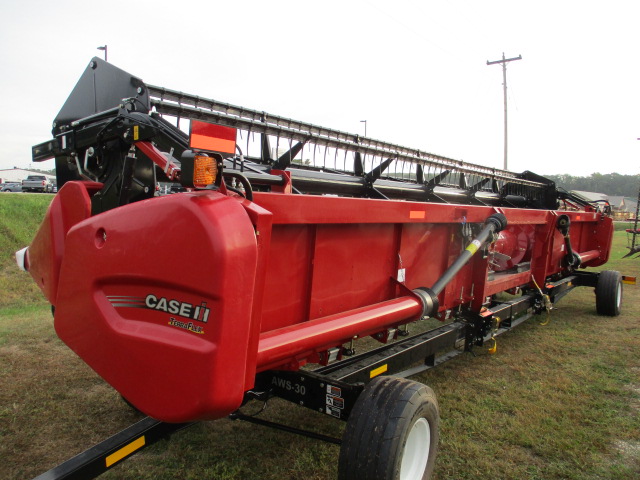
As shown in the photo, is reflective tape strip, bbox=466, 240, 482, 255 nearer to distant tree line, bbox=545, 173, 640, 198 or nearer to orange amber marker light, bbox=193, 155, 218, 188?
orange amber marker light, bbox=193, 155, 218, 188

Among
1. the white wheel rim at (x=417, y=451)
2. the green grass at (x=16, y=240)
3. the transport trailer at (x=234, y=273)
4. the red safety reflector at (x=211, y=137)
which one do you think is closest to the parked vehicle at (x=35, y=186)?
the green grass at (x=16, y=240)

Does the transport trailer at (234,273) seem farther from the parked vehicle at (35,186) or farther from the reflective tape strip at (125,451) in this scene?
the parked vehicle at (35,186)

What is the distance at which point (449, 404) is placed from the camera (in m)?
3.67

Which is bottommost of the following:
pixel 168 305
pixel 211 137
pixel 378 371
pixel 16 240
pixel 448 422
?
pixel 448 422

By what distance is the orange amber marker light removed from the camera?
1.65m

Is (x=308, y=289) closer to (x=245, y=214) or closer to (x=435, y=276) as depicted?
(x=245, y=214)

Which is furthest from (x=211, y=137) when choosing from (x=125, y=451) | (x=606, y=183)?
(x=606, y=183)

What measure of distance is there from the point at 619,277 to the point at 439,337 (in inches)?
195

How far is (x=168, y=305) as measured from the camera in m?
1.67

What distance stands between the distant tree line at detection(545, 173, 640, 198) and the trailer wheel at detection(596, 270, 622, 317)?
102m

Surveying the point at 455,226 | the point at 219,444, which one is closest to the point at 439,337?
the point at 455,226

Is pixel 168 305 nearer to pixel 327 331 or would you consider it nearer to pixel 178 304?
pixel 178 304

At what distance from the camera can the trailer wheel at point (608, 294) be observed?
21.8ft

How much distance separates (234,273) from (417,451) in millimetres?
1605
